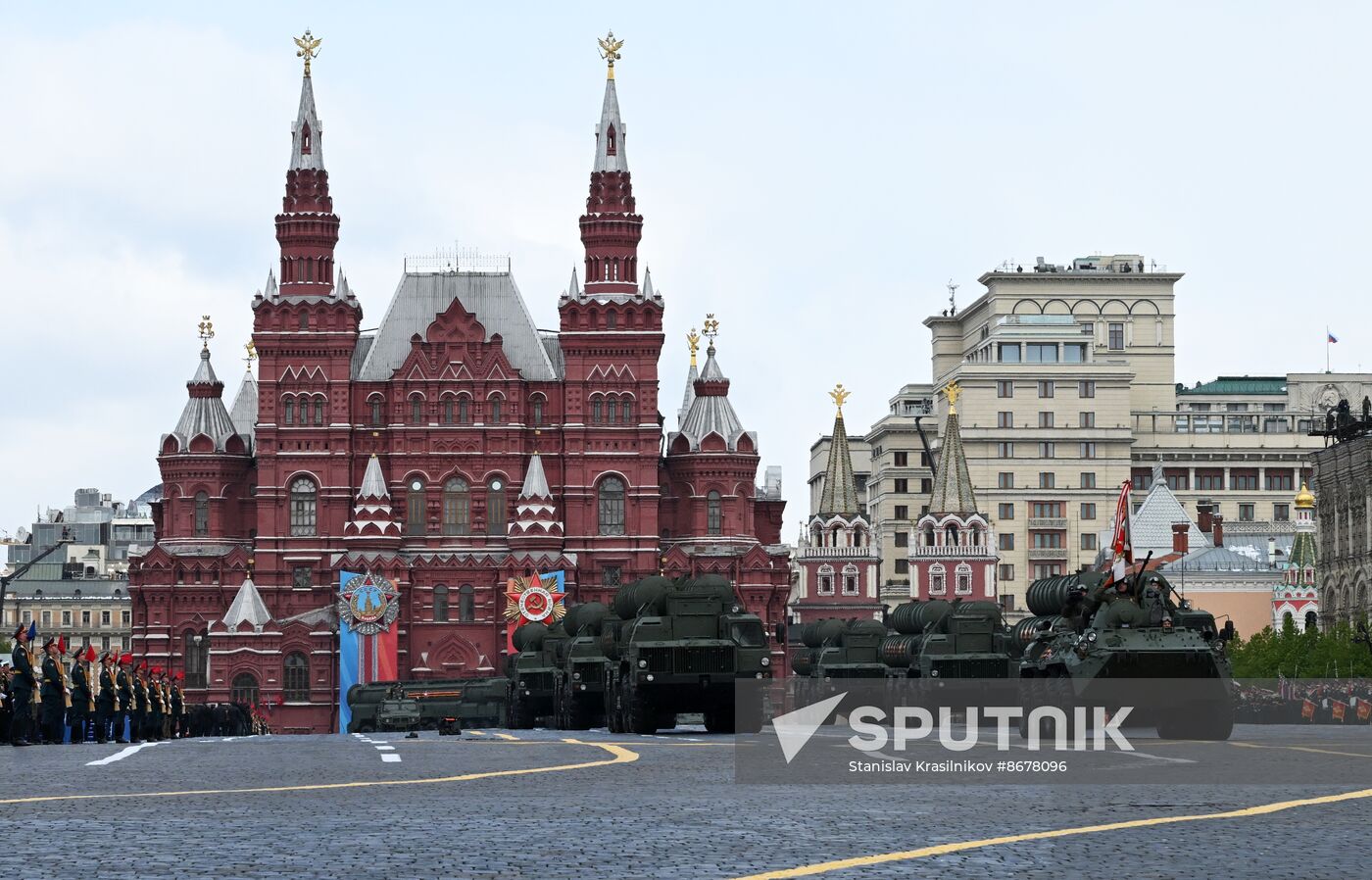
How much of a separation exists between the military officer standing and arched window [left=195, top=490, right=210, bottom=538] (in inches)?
3101

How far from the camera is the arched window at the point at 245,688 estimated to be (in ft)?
349

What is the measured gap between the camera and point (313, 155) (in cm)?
11294

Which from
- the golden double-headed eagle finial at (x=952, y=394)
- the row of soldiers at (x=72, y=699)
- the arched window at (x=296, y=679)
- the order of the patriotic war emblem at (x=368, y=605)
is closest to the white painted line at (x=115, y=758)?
the row of soldiers at (x=72, y=699)

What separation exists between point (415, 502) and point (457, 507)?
2.10 m

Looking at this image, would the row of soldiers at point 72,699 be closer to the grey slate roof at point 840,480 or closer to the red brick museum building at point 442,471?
the red brick museum building at point 442,471

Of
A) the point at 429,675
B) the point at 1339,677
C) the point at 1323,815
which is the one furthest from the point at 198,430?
the point at 1323,815

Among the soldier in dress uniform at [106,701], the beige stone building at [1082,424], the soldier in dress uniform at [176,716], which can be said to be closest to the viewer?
the soldier in dress uniform at [106,701]

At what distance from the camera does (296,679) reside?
108 m

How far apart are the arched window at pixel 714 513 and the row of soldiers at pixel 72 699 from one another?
65284 mm

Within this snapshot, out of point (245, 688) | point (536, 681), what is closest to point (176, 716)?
point (536, 681)

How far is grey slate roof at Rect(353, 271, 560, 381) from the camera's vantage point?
Result: 114188 mm

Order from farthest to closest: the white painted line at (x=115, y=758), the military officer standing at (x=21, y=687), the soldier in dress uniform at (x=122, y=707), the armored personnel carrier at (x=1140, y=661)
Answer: the soldier in dress uniform at (x=122, y=707)
the armored personnel carrier at (x=1140, y=661)
the military officer standing at (x=21, y=687)
the white painted line at (x=115, y=758)

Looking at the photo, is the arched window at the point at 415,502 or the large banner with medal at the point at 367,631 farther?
the arched window at the point at 415,502

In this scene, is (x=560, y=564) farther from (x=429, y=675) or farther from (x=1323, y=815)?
(x=1323, y=815)
